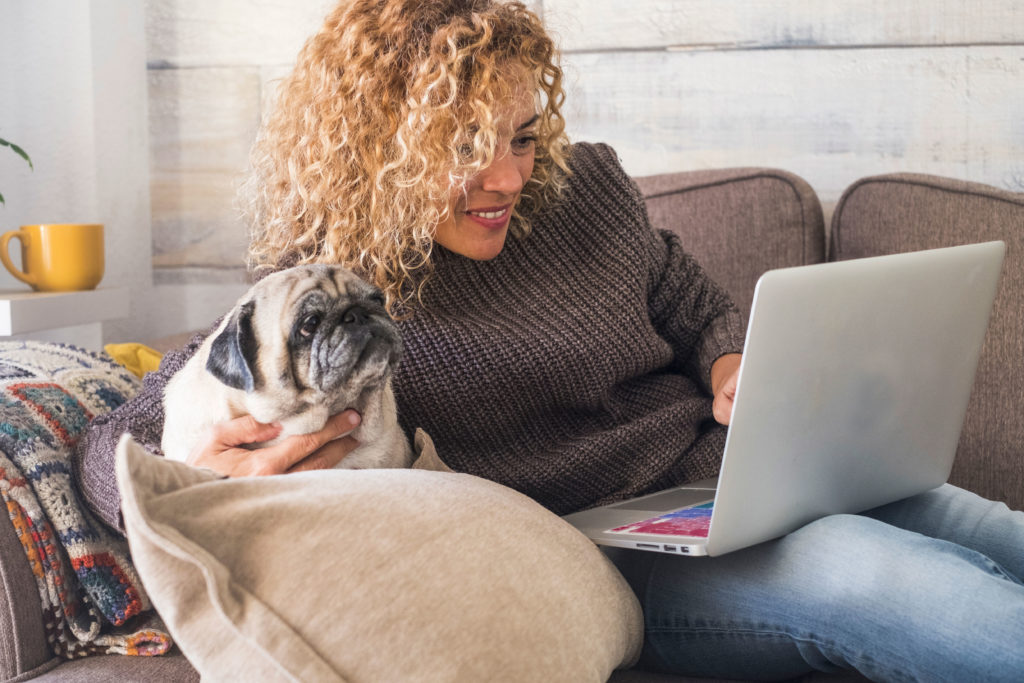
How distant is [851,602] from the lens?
2.97 ft

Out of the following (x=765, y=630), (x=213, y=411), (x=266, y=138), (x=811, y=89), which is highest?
(x=811, y=89)

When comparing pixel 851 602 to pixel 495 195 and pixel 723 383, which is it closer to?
pixel 723 383

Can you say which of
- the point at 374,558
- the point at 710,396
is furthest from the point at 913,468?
the point at 374,558

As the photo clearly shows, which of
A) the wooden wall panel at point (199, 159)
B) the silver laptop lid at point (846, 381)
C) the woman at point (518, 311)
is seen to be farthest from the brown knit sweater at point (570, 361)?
the wooden wall panel at point (199, 159)

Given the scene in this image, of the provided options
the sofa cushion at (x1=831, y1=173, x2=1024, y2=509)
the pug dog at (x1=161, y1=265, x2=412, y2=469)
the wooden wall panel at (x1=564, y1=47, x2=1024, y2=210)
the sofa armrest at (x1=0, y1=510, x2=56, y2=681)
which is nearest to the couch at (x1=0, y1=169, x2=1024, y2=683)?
the sofa cushion at (x1=831, y1=173, x2=1024, y2=509)

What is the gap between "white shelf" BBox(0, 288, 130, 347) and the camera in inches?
60.7

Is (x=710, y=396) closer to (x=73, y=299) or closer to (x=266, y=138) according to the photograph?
(x=266, y=138)

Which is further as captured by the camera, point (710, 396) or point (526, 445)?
point (710, 396)

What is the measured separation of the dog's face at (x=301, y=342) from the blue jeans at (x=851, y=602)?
1.45ft

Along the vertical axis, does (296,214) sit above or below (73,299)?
above

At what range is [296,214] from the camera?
1.30m

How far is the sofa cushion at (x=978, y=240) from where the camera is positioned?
4.75ft

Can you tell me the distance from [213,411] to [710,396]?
82cm

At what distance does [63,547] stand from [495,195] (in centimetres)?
70
